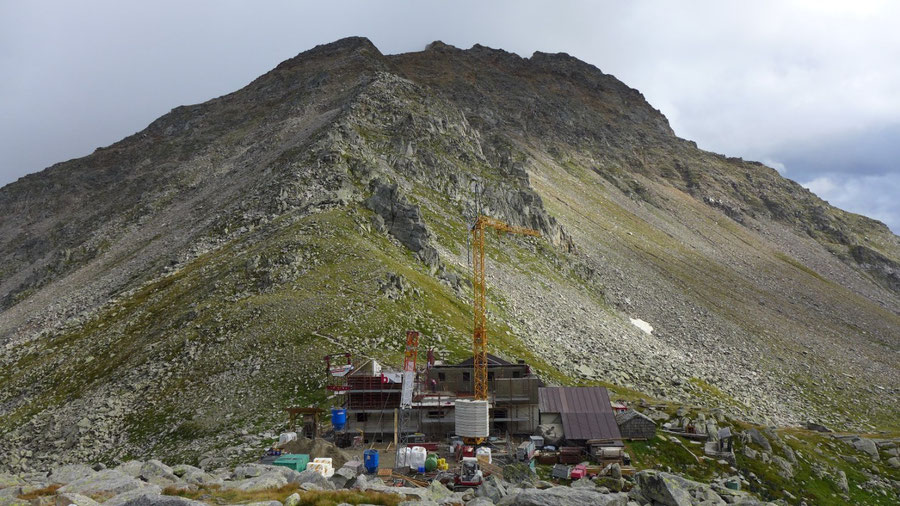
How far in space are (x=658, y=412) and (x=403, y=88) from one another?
10930 cm

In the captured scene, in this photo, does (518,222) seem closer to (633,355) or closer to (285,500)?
(633,355)

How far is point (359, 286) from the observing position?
61375 millimetres

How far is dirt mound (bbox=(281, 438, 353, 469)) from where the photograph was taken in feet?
121

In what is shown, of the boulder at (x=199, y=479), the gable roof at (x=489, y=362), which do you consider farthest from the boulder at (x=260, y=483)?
the gable roof at (x=489, y=362)

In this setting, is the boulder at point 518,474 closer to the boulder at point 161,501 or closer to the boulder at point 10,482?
the boulder at point 161,501

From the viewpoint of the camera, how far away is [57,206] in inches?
6462

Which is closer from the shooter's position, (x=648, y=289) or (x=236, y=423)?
(x=236, y=423)

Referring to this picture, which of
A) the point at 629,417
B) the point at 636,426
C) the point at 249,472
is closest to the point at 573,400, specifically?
the point at 629,417

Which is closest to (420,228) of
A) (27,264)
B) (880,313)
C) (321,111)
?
(321,111)

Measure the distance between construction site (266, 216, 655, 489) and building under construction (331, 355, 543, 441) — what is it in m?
0.08

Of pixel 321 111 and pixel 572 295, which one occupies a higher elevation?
pixel 321 111

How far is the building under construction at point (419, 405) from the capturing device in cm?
4528

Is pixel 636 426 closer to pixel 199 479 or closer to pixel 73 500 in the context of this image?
pixel 199 479

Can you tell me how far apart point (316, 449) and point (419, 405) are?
1055 centimetres
